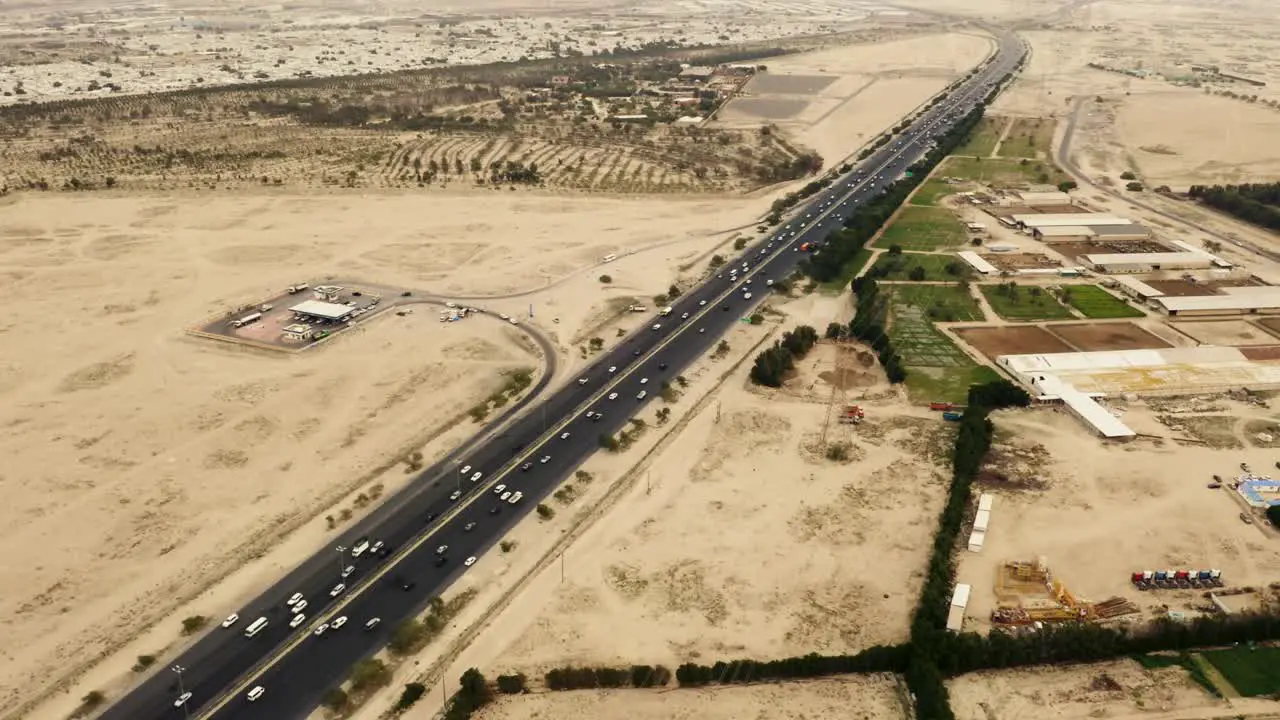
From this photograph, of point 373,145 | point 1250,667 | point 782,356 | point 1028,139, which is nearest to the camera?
point 1250,667

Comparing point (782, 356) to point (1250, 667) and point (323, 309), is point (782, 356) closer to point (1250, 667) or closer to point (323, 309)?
point (1250, 667)

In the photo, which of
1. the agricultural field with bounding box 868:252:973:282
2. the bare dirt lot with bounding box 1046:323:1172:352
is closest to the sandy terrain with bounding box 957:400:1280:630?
the bare dirt lot with bounding box 1046:323:1172:352

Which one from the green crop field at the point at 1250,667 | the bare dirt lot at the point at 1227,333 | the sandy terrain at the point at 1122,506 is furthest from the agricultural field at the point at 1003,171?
the green crop field at the point at 1250,667

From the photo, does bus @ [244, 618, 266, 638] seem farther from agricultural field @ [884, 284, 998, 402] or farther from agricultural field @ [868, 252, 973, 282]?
agricultural field @ [868, 252, 973, 282]

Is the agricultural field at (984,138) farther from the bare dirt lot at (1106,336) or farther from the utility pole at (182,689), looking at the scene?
the utility pole at (182,689)

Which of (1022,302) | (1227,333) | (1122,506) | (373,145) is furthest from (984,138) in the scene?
(1122,506)

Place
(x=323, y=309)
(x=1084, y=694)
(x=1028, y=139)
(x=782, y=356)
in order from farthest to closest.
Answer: (x=1028, y=139)
(x=323, y=309)
(x=782, y=356)
(x=1084, y=694)
